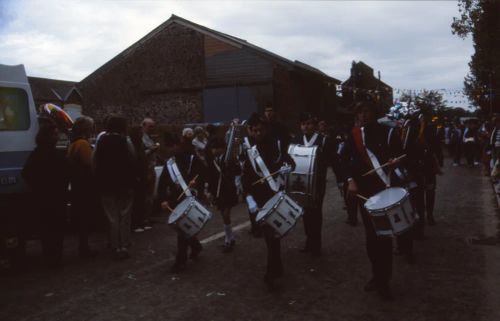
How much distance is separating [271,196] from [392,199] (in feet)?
5.01

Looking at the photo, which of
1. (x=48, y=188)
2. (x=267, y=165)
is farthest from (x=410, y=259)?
(x=48, y=188)

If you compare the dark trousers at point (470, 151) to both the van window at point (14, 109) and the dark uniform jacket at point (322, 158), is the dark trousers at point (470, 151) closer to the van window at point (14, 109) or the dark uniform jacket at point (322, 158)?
the dark uniform jacket at point (322, 158)

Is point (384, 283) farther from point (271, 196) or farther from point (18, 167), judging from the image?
point (18, 167)

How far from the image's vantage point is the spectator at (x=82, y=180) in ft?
25.3

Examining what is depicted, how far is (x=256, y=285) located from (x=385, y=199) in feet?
5.81

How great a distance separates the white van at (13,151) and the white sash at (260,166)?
3.41 metres

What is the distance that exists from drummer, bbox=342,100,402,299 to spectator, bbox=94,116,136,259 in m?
3.31

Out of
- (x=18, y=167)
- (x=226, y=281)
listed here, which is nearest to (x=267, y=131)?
(x=226, y=281)

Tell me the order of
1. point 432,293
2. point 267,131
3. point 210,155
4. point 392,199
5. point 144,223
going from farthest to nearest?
point 144,223 → point 210,155 → point 267,131 → point 432,293 → point 392,199

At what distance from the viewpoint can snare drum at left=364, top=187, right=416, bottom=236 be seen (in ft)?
16.0

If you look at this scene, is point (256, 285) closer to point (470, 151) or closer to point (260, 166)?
point (260, 166)

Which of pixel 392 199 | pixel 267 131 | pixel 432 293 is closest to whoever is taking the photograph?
pixel 392 199

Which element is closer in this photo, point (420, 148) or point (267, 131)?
point (267, 131)

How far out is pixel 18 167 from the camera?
767cm
